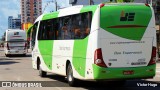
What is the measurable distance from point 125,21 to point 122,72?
5.35ft

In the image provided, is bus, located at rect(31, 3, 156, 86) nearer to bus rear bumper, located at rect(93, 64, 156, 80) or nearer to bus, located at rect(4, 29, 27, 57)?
bus rear bumper, located at rect(93, 64, 156, 80)

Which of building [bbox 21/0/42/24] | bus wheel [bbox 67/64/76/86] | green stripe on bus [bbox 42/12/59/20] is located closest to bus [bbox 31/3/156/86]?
bus wheel [bbox 67/64/76/86]

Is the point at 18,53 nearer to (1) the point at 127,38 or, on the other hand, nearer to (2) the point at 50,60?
(2) the point at 50,60

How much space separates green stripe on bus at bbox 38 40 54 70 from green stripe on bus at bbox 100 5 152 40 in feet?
16.9

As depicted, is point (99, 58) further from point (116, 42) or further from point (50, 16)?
point (50, 16)

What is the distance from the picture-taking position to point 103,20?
13.3 metres

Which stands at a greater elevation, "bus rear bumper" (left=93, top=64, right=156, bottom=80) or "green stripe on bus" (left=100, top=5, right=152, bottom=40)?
"green stripe on bus" (left=100, top=5, right=152, bottom=40)

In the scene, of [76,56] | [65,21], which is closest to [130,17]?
[76,56]

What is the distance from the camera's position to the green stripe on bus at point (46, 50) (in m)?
18.4

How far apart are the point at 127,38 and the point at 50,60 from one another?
589 centimetres

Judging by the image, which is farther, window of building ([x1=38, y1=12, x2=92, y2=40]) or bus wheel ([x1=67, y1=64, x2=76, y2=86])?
bus wheel ([x1=67, y1=64, x2=76, y2=86])

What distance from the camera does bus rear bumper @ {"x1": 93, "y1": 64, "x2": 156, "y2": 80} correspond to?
13.0 m

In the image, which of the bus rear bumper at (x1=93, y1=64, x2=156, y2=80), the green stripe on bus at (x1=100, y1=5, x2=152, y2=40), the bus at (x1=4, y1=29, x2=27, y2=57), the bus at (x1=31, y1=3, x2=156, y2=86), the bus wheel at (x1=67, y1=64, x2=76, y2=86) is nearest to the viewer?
the bus rear bumper at (x1=93, y1=64, x2=156, y2=80)

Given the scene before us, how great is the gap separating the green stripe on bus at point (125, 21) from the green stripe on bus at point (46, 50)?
5.16m
